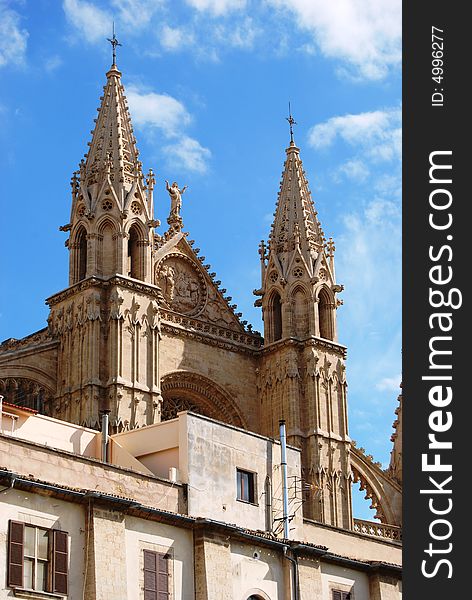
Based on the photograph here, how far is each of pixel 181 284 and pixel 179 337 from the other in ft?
7.73

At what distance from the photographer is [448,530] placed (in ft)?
67.8

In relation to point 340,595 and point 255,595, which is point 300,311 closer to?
point 340,595

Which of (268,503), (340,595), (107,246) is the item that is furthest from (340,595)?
(107,246)

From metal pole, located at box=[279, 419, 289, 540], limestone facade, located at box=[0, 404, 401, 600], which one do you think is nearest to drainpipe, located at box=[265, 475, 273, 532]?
limestone facade, located at box=[0, 404, 401, 600]

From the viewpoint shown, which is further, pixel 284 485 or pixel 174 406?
pixel 174 406

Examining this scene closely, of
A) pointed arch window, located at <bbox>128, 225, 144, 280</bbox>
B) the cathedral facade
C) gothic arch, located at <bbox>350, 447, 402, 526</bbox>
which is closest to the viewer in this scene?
the cathedral facade

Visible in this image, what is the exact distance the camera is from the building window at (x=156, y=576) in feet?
94.4

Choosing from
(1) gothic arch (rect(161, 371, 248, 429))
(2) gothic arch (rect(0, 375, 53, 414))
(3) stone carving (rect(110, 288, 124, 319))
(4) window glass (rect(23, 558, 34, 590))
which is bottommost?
(4) window glass (rect(23, 558, 34, 590))

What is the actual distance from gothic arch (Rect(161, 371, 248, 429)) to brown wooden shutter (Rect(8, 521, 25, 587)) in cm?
2041

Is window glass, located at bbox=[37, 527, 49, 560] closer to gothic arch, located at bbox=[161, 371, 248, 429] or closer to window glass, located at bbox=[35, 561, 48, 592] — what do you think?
window glass, located at bbox=[35, 561, 48, 592]

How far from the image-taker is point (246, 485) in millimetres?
33219

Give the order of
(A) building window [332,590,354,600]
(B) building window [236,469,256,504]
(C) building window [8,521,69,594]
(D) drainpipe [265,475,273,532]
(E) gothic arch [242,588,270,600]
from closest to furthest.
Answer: (C) building window [8,521,69,594] → (E) gothic arch [242,588,270,600] → (B) building window [236,469,256,504] → (A) building window [332,590,354,600] → (D) drainpipe [265,475,273,532]

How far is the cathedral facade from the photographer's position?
4366 centimetres

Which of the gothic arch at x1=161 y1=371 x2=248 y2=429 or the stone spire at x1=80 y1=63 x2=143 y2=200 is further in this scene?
the gothic arch at x1=161 y1=371 x2=248 y2=429
